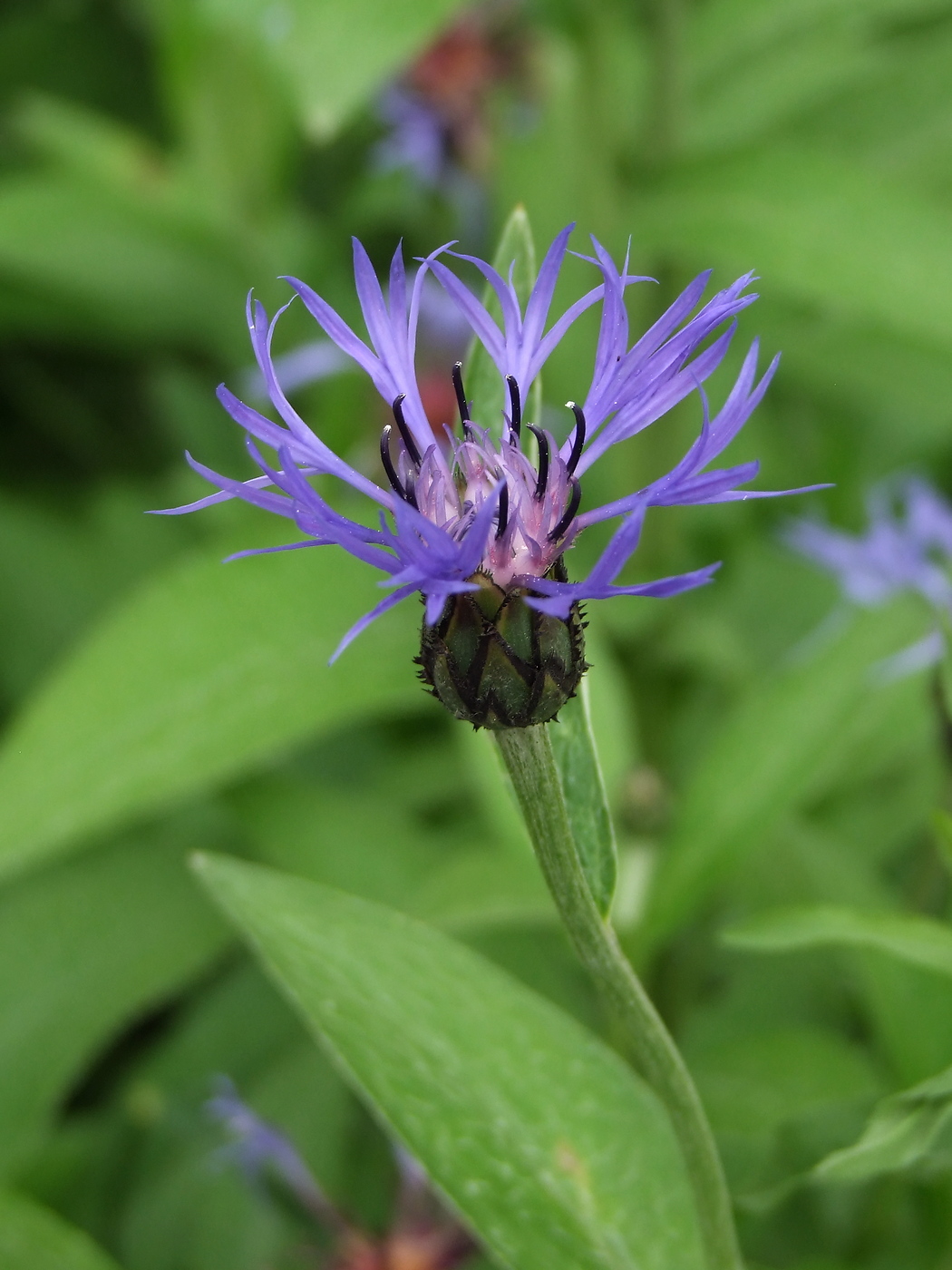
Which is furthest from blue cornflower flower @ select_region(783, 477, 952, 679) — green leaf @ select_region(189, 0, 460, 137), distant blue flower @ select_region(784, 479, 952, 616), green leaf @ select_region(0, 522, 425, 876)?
green leaf @ select_region(189, 0, 460, 137)

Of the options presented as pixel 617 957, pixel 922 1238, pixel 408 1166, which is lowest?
pixel 922 1238

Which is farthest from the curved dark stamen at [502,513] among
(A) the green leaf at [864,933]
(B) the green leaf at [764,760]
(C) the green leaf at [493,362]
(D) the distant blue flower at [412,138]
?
(D) the distant blue flower at [412,138]

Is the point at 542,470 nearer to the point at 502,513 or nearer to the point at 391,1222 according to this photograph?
the point at 502,513

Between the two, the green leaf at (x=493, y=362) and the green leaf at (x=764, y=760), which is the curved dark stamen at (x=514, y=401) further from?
the green leaf at (x=764, y=760)

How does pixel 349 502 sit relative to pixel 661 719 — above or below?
above

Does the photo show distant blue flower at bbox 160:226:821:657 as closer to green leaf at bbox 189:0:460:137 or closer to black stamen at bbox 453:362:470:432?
black stamen at bbox 453:362:470:432

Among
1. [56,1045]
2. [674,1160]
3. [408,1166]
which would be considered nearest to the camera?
[674,1160]

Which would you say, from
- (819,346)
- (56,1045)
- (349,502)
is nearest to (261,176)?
(349,502)

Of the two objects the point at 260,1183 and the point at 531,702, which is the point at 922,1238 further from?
the point at 531,702
